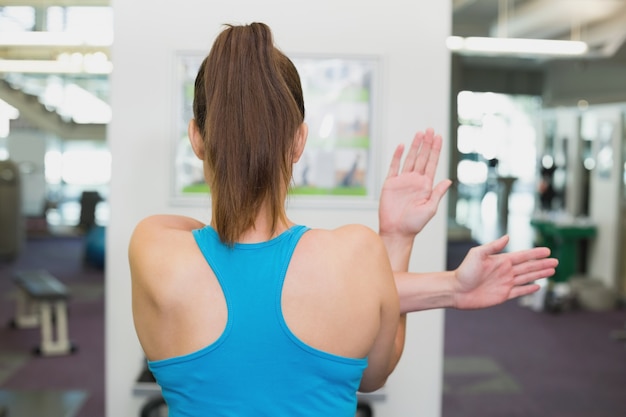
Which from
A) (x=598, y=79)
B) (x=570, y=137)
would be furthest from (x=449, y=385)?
(x=598, y=79)

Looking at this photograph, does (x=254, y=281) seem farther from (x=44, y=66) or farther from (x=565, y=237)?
(x=565, y=237)

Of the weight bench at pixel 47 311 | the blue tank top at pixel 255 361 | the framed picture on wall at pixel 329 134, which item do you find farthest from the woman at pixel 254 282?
the weight bench at pixel 47 311

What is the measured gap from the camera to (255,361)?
0.89 meters

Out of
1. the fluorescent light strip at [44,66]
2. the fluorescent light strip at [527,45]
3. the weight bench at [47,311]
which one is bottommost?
the weight bench at [47,311]

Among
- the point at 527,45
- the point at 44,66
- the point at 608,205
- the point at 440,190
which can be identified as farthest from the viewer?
the point at 608,205

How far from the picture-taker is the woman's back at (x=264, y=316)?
891 millimetres

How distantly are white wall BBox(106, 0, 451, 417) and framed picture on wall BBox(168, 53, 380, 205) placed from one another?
1.4 inches

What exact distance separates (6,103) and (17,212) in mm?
1344

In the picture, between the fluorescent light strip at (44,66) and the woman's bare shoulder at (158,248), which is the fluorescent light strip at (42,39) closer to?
the fluorescent light strip at (44,66)

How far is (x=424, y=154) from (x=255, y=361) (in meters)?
0.55

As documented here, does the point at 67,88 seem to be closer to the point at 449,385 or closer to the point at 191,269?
the point at 449,385

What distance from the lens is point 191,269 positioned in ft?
3.01

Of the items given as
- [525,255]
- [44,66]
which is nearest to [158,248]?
[525,255]

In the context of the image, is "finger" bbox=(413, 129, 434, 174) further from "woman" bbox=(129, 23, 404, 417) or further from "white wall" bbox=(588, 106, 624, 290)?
"white wall" bbox=(588, 106, 624, 290)
